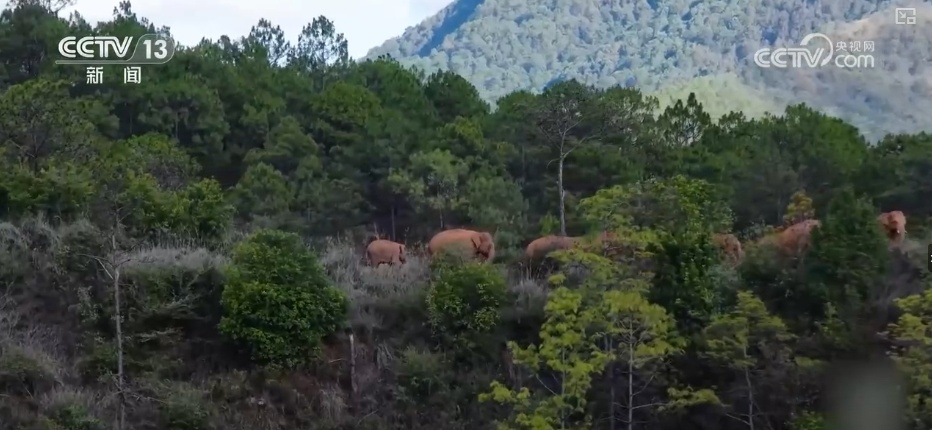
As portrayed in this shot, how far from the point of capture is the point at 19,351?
13.6m

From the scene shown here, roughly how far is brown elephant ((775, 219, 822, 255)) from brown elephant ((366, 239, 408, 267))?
6.25 metres

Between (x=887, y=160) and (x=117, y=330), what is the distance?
11.9m

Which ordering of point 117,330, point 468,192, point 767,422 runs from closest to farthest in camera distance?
point 767,422
point 117,330
point 468,192

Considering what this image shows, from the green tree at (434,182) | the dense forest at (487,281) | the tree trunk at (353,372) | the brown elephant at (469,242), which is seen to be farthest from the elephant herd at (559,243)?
the green tree at (434,182)

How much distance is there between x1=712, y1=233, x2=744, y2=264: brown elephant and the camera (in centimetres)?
1419

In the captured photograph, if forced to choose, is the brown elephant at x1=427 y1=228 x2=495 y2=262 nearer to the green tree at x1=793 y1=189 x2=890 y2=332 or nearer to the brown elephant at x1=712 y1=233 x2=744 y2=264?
the brown elephant at x1=712 y1=233 x2=744 y2=264

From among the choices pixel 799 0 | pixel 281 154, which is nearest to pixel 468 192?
pixel 281 154

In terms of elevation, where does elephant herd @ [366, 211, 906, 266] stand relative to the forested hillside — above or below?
below

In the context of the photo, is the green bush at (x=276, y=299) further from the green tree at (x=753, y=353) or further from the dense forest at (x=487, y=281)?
the green tree at (x=753, y=353)

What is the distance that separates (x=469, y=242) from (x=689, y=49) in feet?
99.7

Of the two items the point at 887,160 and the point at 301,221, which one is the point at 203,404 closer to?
the point at 301,221

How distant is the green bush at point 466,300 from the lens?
14.2 meters

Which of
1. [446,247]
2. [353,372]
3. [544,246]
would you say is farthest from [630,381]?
[446,247]

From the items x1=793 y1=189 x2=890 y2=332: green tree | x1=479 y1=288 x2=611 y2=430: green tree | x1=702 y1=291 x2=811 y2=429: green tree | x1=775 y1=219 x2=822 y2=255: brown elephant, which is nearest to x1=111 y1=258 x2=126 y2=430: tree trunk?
x1=479 y1=288 x2=611 y2=430: green tree
